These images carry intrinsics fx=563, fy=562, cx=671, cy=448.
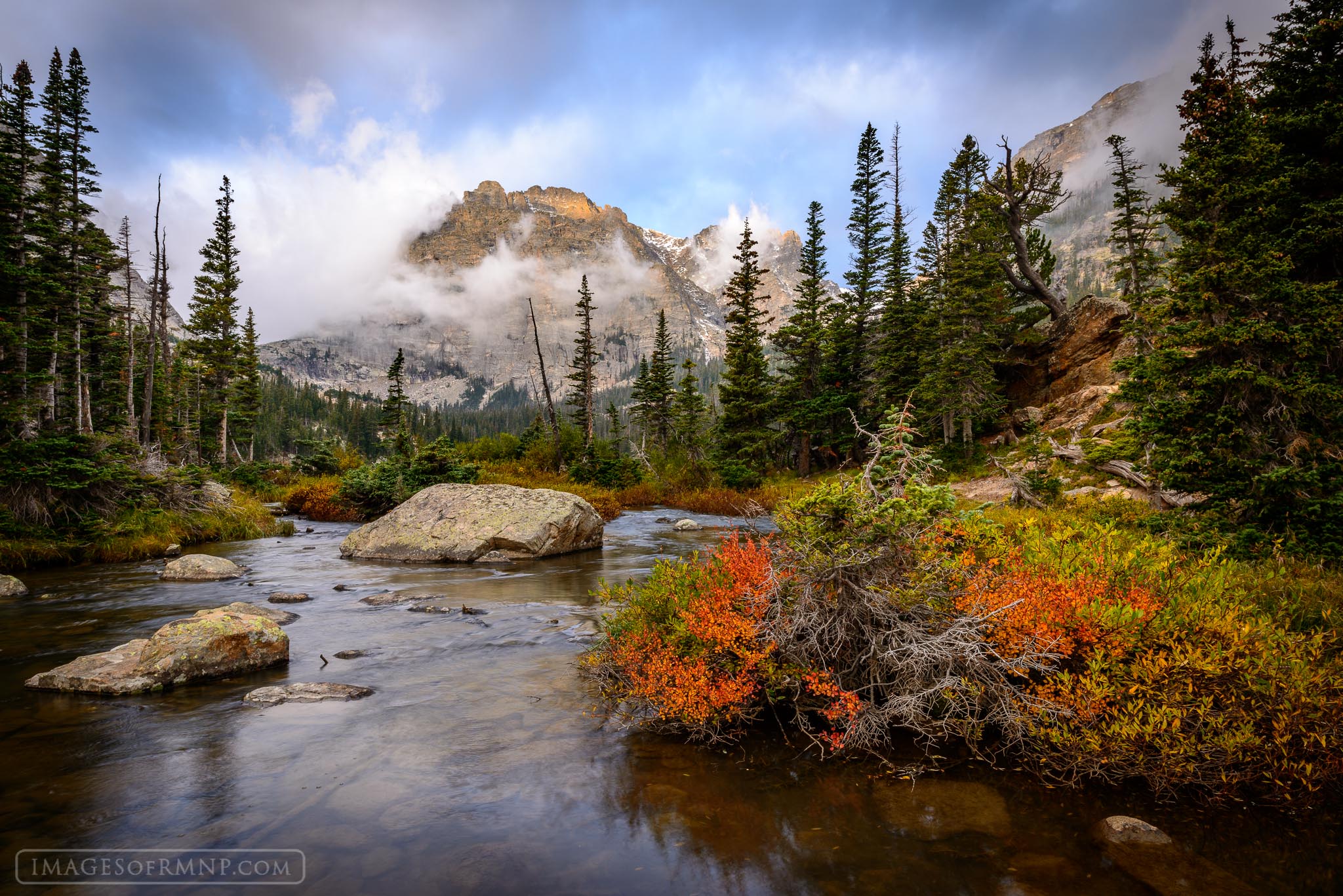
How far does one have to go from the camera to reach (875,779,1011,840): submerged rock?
4.26 meters

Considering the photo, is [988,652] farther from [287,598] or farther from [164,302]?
[164,302]

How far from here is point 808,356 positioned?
37969mm

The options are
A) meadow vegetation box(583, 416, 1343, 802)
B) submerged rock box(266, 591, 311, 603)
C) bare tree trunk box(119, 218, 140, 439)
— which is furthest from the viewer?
bare tree trunk box(119, 218, 140, 439)

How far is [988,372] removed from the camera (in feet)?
97.6

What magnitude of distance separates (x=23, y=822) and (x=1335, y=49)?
17804 millimetres

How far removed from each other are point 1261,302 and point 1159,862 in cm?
840

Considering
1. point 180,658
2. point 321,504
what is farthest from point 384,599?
point 321,504

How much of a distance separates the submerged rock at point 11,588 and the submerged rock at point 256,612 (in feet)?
16.5

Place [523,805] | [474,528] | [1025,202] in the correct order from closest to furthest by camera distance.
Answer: [523,805]
[474,528]
[1025,202]

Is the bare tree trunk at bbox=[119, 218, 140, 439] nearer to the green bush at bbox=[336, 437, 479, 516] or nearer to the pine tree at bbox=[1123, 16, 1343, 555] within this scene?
the green bush at bbox=[336, 437, 479, 516]

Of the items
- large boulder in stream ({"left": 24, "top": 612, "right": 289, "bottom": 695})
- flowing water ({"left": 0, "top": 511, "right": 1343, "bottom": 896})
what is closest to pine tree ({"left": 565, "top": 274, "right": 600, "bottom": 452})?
large boulder in stream ({"left": 24, "top": 612, "right": 289, "bottom": 695})

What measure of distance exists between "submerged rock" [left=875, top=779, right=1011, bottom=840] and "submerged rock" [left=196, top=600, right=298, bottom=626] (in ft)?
28.3

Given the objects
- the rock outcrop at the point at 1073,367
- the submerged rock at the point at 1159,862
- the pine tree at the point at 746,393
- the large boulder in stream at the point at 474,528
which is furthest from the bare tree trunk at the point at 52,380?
the rock outcrop at the point at 1073,367

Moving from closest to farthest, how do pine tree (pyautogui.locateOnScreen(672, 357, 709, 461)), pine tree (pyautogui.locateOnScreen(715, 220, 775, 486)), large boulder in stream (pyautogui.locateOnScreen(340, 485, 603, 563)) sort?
large boulder in stream (pyautogui.locateOnScreen(340, 485, 603, 563)) < pine tree (pyautogui.locateOnScreen(715, 220, 775, 486)) < pine tree (pyautogui.locateOnScreen(672, 357, 709, 461))
